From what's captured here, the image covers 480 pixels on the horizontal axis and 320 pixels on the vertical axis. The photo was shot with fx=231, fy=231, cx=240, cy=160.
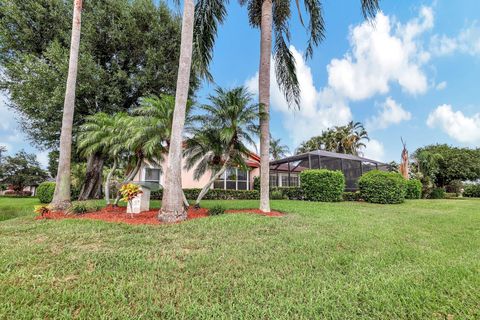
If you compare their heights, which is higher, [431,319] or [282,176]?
[282,176]

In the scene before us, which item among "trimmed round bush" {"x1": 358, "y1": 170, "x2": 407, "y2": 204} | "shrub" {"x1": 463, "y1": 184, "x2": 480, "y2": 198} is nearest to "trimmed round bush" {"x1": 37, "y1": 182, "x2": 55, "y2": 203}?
"trimmed round bush" {"x1": 358, "y1": 170, "x2": 407, "y2": 204}

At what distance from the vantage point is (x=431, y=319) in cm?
222

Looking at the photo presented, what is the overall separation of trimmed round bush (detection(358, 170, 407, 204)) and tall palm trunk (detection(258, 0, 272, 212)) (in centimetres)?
855

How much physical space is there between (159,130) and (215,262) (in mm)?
5570

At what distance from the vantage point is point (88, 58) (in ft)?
38.3

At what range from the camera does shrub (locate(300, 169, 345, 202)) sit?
13.4 m

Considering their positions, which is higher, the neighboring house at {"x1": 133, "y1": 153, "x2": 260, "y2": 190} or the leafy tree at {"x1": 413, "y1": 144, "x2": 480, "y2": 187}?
the leafy tree at {"x1": 413, "y1": 144, "x2": 480, "y2": 187}

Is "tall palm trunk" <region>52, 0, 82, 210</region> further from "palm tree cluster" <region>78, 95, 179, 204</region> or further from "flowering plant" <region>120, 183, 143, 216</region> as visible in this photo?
"flowering plant" <region>120, 183, 143, 216</region>

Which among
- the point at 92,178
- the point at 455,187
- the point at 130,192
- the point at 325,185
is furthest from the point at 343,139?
the point at 130,192

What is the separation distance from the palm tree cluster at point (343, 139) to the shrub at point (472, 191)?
42.8 ft

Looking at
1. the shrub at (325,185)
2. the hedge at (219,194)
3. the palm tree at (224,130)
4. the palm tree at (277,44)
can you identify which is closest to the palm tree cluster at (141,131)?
the palm tree at (224,130)

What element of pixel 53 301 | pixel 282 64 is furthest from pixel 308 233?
pixel 282 64

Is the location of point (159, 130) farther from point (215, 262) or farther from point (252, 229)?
point (215, 262)

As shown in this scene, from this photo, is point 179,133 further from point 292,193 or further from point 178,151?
point 292,193
